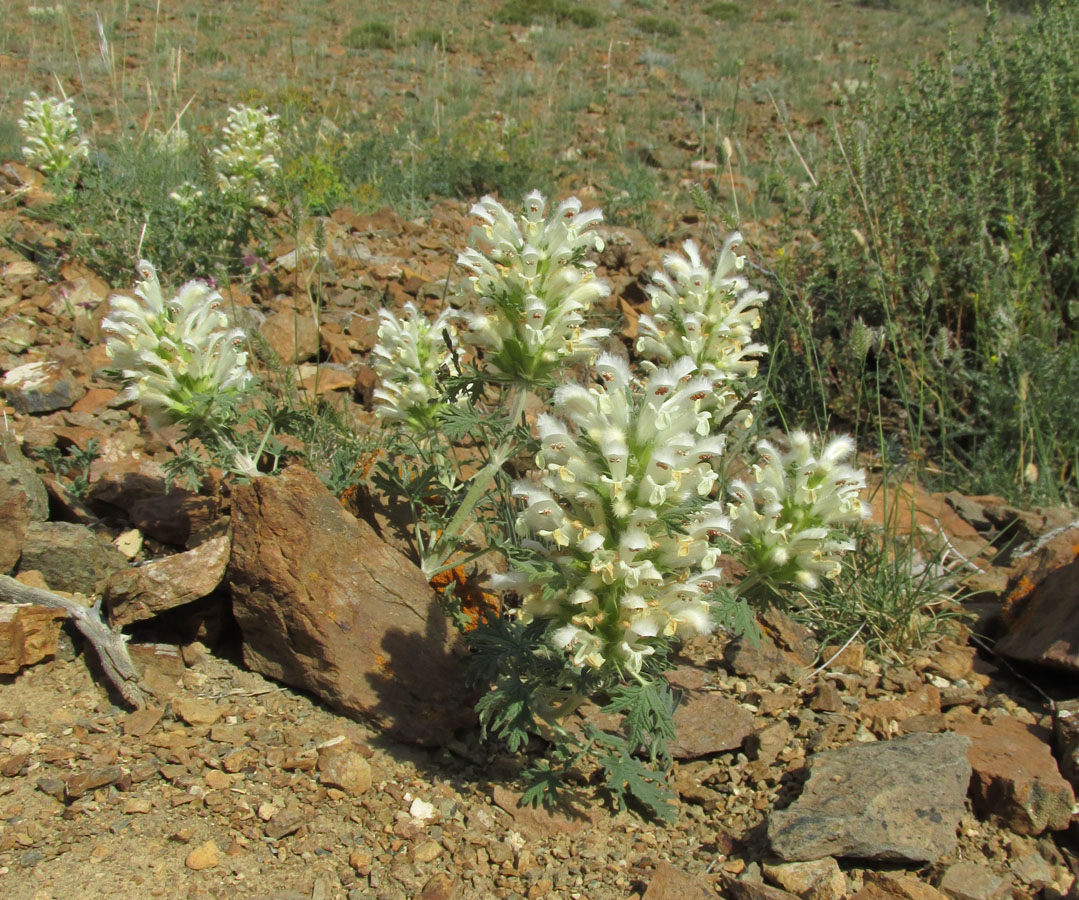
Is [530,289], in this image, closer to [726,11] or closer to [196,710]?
[196,710]

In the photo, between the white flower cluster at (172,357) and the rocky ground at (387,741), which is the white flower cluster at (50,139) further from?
the white flower cluster at (172,357)

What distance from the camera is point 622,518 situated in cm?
209

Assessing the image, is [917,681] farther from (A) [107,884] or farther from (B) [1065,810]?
(A) [107,884]

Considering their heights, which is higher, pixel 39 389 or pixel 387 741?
pixel 39 389

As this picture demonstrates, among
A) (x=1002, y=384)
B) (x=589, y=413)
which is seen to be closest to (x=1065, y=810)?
(x=589, y=413)

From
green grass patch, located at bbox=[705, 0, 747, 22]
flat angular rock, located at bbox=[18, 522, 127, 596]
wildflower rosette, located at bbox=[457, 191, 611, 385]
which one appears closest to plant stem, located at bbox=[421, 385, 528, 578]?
wildflower rosette, located at bbox=[457, 191, 611, 385]

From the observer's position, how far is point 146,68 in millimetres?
13891

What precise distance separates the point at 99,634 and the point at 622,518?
1971 millimetres

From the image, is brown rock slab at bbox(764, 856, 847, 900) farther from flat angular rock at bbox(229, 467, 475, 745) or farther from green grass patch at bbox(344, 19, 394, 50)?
green grass patch at bbox(344, 19, 394, 50)

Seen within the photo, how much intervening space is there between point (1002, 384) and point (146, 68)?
47.1ft

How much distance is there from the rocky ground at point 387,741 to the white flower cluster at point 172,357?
15.7 inches

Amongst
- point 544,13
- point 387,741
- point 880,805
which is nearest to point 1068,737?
point 880,805

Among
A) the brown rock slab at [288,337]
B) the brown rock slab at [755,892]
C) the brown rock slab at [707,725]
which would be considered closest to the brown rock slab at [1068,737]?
the brown rock slab at [707,725]

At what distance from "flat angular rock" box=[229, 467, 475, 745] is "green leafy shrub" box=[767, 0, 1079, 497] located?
307 cm
